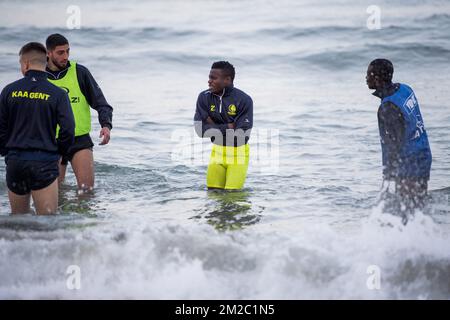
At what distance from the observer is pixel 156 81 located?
1877 centimetres

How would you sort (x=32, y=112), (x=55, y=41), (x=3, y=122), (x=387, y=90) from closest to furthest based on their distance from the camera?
1. (x=32, y=112)
2. (x=3, y=122)
3. (x=387, y=90)
4. (x=55, y=41)

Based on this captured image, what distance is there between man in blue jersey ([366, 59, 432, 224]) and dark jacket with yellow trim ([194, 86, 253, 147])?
1845 millimetres

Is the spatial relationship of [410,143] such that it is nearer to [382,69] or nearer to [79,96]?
[382,69]

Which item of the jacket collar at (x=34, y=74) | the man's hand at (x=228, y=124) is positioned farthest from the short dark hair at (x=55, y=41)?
the man's hand at (x=228, y=124)

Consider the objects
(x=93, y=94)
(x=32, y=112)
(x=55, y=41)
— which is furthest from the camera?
(x=93, y=94)

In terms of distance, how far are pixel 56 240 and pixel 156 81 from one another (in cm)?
1206

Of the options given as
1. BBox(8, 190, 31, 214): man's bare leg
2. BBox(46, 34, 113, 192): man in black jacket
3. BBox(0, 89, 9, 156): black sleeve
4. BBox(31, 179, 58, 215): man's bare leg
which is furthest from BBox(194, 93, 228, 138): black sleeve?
BBox(0, 89, 9, 156): black sleeve

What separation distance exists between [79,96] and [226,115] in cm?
155

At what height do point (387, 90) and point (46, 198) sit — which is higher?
point (387, 90)

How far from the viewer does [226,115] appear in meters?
8.69

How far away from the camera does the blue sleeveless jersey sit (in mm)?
7000

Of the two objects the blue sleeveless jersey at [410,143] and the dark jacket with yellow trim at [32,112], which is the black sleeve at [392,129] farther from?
the dark jacket with yellow trim at [32,112]

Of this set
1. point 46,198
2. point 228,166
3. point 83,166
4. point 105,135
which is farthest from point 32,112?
point 228,166

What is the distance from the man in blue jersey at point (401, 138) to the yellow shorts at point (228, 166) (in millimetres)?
2043
